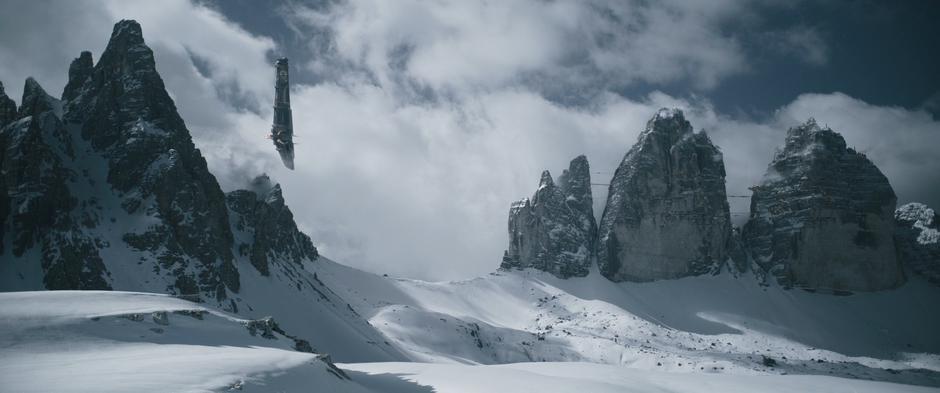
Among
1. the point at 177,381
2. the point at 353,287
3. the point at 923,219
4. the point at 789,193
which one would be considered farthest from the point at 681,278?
the point at 177,381

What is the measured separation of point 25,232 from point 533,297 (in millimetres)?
128924

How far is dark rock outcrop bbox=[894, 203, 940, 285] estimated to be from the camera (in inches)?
7067

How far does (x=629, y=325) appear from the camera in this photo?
145250 mm

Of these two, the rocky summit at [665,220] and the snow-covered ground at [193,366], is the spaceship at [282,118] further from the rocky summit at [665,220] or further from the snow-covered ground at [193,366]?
the rocky summit at [665,220]

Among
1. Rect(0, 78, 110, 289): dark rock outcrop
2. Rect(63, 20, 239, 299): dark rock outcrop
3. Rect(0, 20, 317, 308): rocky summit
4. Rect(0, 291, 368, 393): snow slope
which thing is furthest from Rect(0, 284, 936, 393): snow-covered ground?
Rect(63, 20, 239, 299): dark rock outcrop

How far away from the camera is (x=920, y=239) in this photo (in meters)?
184

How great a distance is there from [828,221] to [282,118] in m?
171

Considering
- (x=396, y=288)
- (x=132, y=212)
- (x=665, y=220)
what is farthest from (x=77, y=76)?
(x=665, y=220)

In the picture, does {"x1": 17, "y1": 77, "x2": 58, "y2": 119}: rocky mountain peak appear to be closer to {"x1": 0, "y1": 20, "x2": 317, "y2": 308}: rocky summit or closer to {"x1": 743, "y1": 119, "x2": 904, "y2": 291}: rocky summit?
{"x1": 0, "y1": 20, "x2": 317, "y2": 308}: rocky summit

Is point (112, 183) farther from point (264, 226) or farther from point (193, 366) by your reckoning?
point (193, 366)

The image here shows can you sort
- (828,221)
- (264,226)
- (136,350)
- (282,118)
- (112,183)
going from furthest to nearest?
1. (828,221)
2. (264,226)
3. (112,183)
4. (282,118)
5. (136,350)

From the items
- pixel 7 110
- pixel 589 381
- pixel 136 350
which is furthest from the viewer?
pixel 7 110

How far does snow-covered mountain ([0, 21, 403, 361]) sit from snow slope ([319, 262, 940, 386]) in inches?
866

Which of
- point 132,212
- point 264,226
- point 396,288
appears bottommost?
point 396,288
